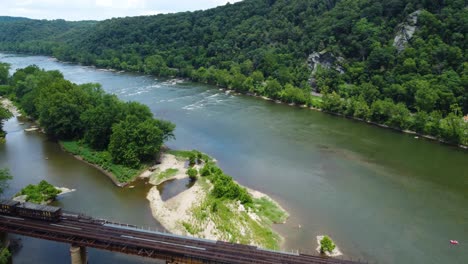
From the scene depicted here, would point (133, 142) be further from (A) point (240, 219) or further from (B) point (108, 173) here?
(A) point (240, 219)

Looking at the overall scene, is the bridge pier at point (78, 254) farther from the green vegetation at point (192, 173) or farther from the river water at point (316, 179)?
the green vegetation at point (192, 173)

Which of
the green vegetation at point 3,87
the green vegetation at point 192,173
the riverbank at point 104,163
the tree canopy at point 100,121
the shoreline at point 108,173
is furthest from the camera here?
the green vegetation at point 3,87

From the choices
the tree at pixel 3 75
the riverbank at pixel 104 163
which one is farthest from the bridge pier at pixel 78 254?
the tree at pixel 3 75

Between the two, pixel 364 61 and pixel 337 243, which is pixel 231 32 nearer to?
pixel 364 61

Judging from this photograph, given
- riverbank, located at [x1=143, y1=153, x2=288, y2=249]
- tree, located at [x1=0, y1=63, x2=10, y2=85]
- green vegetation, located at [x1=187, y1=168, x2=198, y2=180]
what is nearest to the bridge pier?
riverbank, located at [x1=143, y1=153, x2=288, y2=249]

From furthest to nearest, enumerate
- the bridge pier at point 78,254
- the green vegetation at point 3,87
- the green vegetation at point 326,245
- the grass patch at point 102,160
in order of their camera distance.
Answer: the green vegetation at point 3,87, the grass patch at point 102,160, the green vegetation at point 326,245, the bridge pier at point 78,254

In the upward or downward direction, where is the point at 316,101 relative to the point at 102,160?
upward

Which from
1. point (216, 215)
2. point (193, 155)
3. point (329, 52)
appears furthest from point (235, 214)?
point (329, 52)
